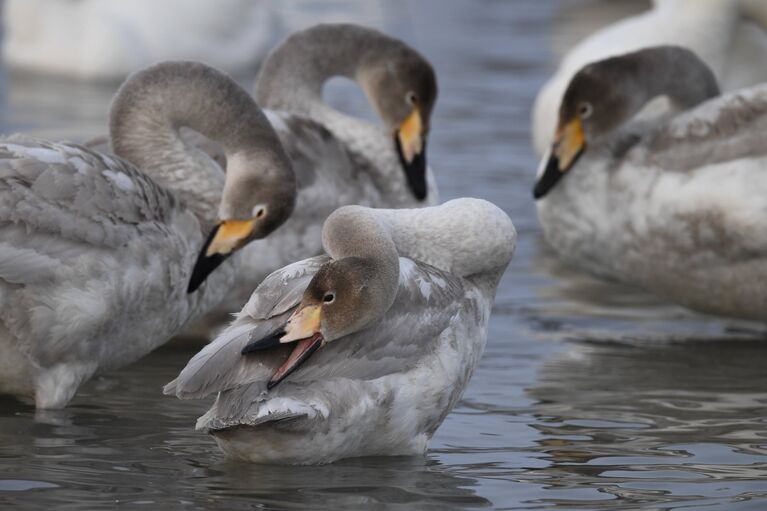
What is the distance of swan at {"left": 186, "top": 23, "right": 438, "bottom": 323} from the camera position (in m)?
7.99

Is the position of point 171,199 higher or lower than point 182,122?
lower

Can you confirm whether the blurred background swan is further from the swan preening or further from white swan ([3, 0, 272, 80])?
the swan preening

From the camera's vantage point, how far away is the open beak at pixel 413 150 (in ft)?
28.3

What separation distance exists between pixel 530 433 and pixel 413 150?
2649 mm

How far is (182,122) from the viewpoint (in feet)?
24.3

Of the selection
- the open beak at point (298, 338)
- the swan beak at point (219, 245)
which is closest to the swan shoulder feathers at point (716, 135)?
the swan beak at point (219, 245)

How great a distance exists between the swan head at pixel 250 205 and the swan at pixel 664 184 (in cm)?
203

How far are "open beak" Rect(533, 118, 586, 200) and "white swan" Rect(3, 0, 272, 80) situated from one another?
21.5ft

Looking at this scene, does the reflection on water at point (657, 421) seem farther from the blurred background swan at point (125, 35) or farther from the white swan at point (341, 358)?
the blurred background swan at point (125, 35)

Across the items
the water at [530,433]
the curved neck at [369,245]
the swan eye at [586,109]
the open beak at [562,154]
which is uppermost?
the curved neck at [369,245]

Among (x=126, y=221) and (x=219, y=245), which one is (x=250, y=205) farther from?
(x=126, y=221)

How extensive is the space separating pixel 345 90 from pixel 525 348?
644 cm

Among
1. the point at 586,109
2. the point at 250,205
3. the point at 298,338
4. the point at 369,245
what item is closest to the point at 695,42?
the point at 586,109

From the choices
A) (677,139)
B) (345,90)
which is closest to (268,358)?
(677,139)
